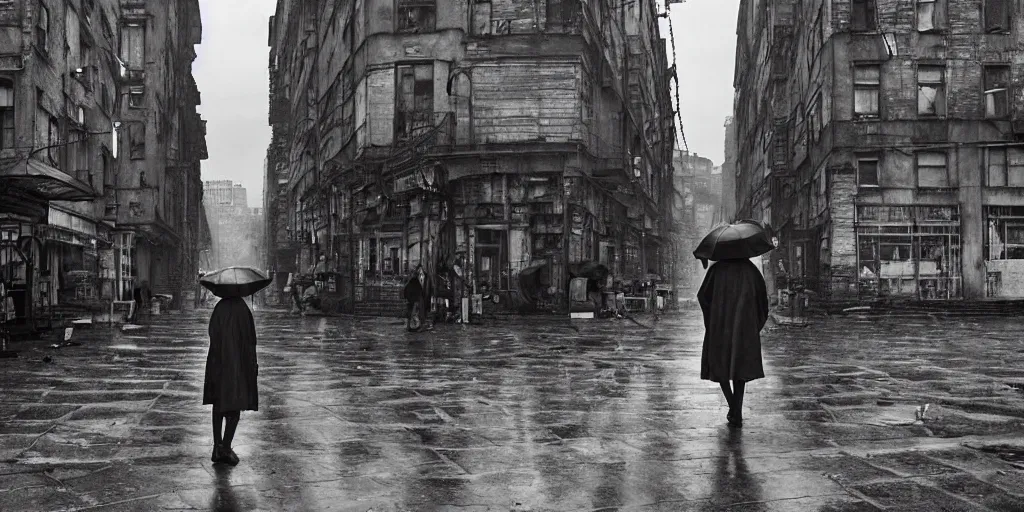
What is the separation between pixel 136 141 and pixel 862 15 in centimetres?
3318

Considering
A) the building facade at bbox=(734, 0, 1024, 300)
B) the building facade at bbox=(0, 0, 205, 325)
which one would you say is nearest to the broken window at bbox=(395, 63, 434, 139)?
the building facade at bbox=(0, 0, 205, 325)

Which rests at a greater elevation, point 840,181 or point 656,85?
point 656,85

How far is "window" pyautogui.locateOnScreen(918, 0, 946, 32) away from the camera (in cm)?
3117

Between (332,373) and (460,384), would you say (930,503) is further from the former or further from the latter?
(332,373)

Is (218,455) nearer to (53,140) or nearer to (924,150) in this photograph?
(53,140)

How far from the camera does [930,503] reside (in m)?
4.73

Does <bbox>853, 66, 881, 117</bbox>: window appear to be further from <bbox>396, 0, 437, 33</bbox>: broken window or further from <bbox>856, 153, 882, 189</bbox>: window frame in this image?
<bbox>396, 0, 437, 33</bbox>: broken window

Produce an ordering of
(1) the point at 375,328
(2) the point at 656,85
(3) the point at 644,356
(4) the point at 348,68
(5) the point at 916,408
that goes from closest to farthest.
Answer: (5) the point at 916,408 < (3) the point at 644,356 < (1) the point at 375,328 < (4) the point at 348,68 < (2) the point at 656,85

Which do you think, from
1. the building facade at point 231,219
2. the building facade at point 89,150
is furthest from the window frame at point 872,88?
the building facade at point 231,219

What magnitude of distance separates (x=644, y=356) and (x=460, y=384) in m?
4.59

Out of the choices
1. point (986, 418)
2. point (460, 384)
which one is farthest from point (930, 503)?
point (460, 384)

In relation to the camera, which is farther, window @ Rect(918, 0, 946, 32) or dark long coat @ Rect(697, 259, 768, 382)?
window @ Rect(918, 0, 946, 32)

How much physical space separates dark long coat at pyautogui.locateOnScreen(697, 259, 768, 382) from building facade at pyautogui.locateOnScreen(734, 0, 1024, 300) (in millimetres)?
24943

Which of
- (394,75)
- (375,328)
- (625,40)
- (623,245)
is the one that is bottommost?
(375,328)
